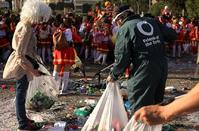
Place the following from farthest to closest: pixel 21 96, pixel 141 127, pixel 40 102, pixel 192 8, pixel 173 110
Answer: pixel 192 8 → pixel 40 102 → pixel 21 96 → pixel 141 127 → pixel 173 110

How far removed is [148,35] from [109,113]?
43.4 inches

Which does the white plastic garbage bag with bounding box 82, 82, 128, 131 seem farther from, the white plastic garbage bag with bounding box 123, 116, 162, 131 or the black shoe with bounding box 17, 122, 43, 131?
the white plastic garbage bag with bounding box 123, 116, 162, 131

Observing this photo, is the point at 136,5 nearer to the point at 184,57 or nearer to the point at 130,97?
the point at 184,57

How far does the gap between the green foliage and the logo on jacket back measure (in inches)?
998

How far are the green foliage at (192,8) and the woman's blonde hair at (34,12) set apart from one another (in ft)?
80.0

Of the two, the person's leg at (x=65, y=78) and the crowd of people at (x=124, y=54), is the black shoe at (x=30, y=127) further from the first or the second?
the person's leg at (x=65, y=78)

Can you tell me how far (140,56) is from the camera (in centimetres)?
546

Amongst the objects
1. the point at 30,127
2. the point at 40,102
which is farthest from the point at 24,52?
the point at 40,102

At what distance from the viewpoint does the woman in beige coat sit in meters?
6.49

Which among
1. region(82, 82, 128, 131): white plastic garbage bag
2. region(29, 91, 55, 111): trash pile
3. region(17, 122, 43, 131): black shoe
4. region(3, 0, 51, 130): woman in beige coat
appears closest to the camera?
region(82, 82, 128, 131): white plastic garbage bag

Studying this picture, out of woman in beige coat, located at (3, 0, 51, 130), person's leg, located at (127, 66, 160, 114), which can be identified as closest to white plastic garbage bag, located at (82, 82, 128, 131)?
person's leg, located at (127, 66, 160, 114)

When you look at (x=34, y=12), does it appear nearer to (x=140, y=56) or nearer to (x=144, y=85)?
(x=140, y=56)

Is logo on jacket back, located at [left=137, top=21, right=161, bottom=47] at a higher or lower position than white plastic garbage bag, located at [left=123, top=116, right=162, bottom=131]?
higher

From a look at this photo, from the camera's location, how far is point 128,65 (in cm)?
550
